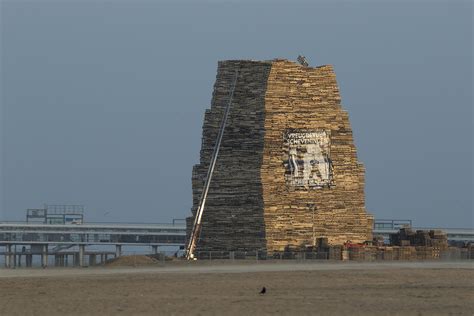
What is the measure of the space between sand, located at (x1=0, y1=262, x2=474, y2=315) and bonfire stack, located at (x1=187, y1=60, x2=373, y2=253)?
14306 mm

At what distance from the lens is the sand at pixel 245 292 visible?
29.5 metres

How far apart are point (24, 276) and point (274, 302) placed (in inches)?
612

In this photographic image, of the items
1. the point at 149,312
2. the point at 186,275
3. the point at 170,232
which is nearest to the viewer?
the point at 149,312

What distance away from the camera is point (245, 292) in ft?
115

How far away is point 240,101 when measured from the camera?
209ft

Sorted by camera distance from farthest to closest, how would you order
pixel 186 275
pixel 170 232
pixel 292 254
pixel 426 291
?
pixel 170 232, pixel 292 254, pixel 186 275, pixel 426 291

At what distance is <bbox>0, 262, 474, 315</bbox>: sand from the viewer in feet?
96.7

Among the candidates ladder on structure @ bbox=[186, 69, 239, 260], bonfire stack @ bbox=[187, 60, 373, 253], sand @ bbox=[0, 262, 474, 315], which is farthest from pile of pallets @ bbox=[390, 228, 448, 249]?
sand @ bbox=[0, 262, 474, 315]

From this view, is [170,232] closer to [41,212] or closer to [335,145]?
[41,212]

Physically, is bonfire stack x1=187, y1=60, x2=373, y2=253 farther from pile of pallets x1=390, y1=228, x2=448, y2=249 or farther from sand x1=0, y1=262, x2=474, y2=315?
sand x1=0, y1=262, x2=474, y2=315

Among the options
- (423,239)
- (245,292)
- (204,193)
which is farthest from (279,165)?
(245,292)

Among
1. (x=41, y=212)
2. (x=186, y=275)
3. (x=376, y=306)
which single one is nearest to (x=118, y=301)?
(x=376, y=306)

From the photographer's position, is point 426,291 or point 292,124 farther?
point 292,124

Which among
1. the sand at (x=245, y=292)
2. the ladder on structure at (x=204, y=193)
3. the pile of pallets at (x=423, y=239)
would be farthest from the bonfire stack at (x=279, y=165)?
the sand at (x=245, y=292)
